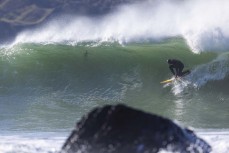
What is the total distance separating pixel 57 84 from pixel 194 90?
4510 mm

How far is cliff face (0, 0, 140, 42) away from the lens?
91556 millimetres

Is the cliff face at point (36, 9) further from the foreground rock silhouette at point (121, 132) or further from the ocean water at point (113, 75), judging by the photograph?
the foreground rock silhouette at point (121, 132)

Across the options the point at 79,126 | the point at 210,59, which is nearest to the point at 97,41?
the point at 210,59

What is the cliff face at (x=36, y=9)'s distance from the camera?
9156cm

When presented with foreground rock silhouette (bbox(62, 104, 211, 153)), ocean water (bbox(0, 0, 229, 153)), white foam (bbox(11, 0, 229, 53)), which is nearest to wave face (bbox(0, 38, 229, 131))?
ocean water (bbox(0, 0, 229, 153))

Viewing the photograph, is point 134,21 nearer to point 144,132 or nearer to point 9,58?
point 9,58

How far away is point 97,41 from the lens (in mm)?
26562

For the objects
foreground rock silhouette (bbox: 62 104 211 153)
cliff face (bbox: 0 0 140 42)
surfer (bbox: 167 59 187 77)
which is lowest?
foreground rock silhouette (bbox: 62 104 211 153)

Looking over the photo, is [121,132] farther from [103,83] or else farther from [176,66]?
[103,83]

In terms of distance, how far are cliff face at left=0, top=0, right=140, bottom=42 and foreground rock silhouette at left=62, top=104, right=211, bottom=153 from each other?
7874 centimetres

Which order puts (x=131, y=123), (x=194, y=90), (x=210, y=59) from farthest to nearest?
(x=210, y=59) < (x=194, y=90) < (x=131, y=123)

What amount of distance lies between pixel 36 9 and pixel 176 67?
90.0 metres

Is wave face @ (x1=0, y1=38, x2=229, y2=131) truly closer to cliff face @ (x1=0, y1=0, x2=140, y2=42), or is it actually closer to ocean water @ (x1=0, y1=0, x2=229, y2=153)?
ocean water @ (x1=0, y1=0, x2=229, y2=153)

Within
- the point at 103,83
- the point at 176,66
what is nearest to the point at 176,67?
the point at 176,66
